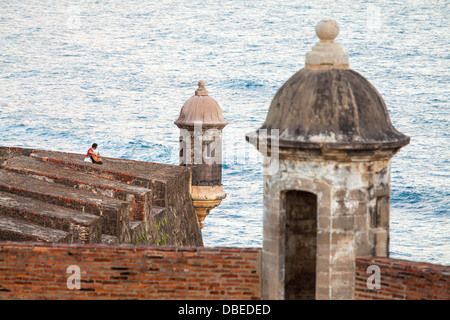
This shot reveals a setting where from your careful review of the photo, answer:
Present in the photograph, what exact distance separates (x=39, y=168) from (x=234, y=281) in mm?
8004

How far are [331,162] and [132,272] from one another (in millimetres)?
2545

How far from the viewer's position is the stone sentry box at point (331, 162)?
319 inches

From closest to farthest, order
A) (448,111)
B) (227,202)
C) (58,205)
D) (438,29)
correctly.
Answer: (58,205) → (227,202) → (448,111) → (438,29)

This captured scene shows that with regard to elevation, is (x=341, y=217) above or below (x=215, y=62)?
below

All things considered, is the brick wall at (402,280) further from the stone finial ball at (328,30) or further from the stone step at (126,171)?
the stone step at (126,171)

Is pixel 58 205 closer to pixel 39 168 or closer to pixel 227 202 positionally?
pixel 39 168

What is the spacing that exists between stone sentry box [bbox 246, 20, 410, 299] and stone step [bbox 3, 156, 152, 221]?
6631mm

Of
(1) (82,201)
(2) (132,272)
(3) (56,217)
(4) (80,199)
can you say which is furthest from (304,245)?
(4) (80,199)

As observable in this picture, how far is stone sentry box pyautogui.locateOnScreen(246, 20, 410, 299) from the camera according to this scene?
26.6 feet

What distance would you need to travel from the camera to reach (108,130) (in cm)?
7450

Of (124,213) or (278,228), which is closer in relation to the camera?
(278,228)

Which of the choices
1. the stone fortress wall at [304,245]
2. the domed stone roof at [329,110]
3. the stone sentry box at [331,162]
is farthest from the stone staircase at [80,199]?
the domed stone roof at [329,110]
